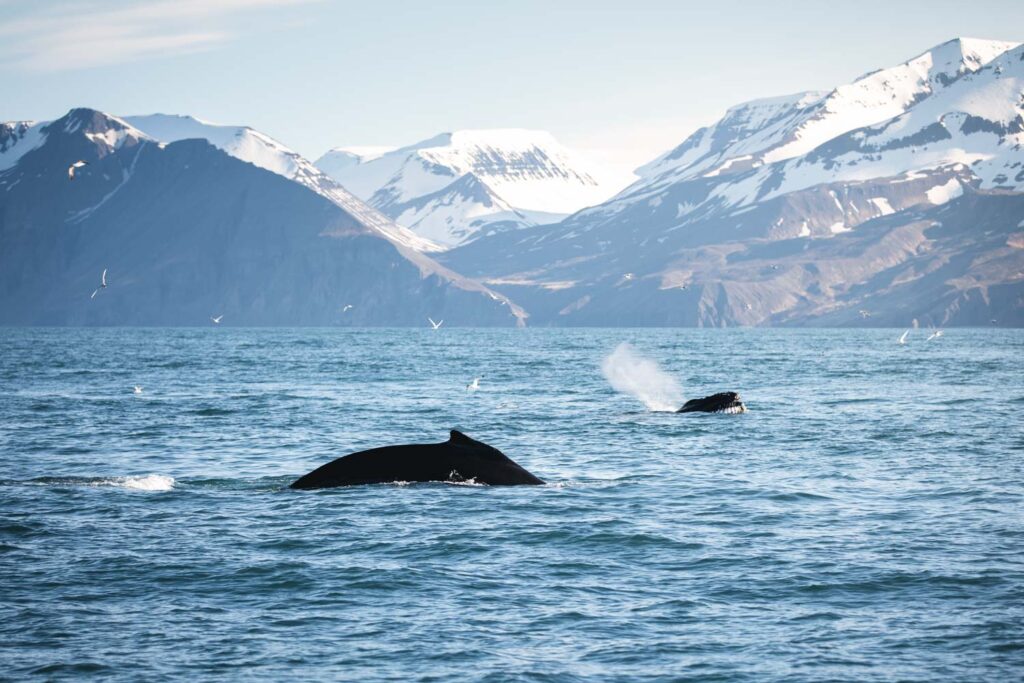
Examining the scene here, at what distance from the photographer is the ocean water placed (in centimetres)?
1666

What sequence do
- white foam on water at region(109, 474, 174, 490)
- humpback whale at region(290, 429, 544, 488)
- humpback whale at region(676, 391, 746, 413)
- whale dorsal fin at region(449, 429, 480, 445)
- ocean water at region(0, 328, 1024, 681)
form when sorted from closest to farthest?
ocean water at region(0, 328, 1024, 681) < whale dorsal fin at region(449, 429, 480, 445) < humpback whale at region(290, 429, 544, 488) < white foam on water at region(109, 474, 174, 490) < humpback whale at region(676, 391, 746, 413)

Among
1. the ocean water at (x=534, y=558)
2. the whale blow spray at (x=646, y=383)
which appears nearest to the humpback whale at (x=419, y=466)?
the ocean water at (x=534, y=558)

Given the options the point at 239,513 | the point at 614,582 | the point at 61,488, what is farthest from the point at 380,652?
the point at 61,488

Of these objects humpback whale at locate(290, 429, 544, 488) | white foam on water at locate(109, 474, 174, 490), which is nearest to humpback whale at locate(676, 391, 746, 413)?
humpback whale at locate(290, 429, 544, 488)

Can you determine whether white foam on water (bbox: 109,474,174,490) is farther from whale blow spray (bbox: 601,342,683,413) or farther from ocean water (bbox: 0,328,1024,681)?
whale blow spray (bbox: 601,342,683,413)

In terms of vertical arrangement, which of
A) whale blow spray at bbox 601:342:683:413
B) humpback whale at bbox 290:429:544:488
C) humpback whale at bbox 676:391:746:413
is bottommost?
whale blow spray at bbox 601:342:683:413

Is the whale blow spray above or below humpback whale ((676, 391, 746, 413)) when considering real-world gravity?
below

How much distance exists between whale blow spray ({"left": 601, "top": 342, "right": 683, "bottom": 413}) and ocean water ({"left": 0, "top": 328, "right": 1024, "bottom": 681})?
61.0 ft

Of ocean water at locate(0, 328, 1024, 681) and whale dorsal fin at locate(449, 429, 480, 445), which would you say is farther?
whale dorsal fin at locate(449, 429, 480, 445)

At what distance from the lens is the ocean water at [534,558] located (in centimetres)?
1666

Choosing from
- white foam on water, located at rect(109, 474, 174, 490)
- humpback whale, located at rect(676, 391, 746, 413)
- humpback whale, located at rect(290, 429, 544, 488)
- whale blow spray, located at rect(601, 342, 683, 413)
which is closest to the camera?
humpback whale, located at rect(290, 429, 544, 488)

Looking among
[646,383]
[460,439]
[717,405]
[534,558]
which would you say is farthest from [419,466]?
[646,383]

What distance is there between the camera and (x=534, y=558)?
73.4ft

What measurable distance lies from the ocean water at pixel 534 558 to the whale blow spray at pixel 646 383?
18.6 m
